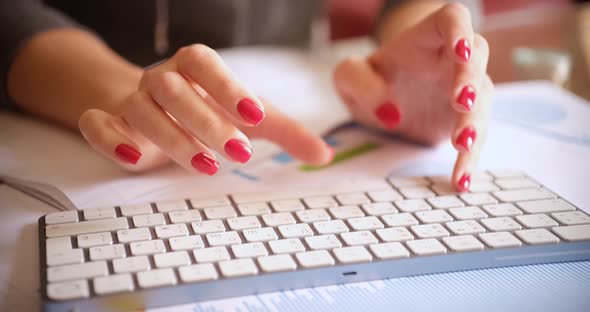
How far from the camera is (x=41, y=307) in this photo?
0.33 meters

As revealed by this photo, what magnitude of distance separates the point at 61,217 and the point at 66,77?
0.24 metres

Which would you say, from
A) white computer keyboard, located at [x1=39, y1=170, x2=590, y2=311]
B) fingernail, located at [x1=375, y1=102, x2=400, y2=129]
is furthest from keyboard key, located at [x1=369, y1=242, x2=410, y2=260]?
fingernail, located at [x1=375, y1=102, x2=400, y2=129]

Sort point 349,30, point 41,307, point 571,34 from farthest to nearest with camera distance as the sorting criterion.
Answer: point 349,30 → point 571,34 → point 41,307

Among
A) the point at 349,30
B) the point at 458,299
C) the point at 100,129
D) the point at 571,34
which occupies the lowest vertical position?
the point at 458,299

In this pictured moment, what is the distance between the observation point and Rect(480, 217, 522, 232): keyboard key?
42 cm

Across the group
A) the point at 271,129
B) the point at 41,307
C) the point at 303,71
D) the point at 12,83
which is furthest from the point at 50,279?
the point at 303,71

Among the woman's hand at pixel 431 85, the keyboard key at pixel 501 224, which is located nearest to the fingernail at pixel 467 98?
the woman's hand at pixel 431 85

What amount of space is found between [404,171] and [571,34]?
1.97 ft

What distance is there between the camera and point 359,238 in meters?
0.40

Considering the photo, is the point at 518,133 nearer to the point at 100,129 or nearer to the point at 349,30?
the point at 100,129

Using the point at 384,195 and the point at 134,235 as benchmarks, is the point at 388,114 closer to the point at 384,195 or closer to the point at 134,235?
the point at 384,195

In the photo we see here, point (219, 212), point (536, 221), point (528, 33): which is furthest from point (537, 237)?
point (528, 33)

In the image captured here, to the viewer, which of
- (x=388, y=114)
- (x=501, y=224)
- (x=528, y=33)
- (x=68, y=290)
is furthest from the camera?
(x=528, y=33)

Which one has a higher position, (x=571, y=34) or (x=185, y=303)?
(x=571, y=34)
